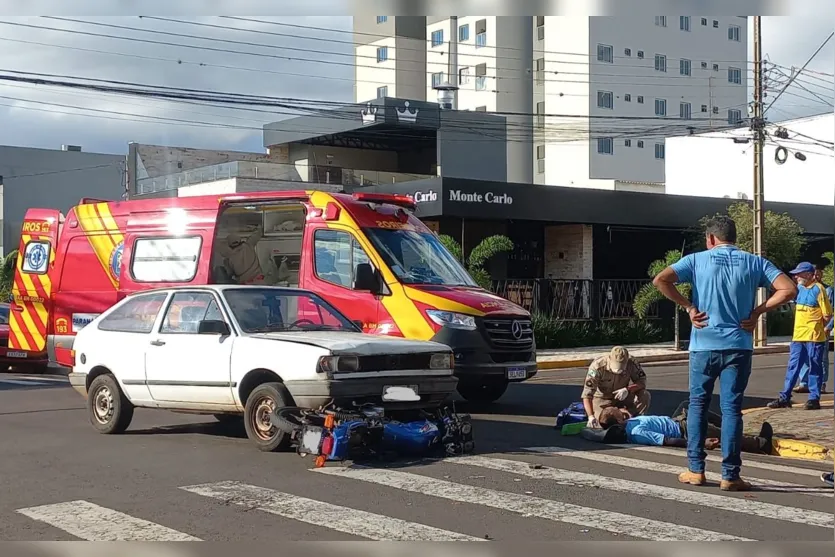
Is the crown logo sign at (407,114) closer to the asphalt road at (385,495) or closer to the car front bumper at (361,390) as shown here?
the asphalt road at (385,495)

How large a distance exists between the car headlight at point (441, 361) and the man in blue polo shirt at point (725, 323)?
2.65 meters

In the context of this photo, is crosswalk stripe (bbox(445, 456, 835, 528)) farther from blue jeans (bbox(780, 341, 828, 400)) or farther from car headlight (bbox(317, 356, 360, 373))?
blue jeans (bbox(780, 341, 828, 400))

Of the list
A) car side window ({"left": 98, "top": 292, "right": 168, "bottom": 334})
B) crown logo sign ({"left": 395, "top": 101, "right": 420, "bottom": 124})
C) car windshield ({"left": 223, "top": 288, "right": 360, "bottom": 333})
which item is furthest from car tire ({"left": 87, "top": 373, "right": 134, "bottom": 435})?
Answer: crown logo sign ({"left": 395, "top": 101, "right": 420, "bottom": 124})

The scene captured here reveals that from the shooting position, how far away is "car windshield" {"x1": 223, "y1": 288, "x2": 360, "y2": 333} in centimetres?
1022

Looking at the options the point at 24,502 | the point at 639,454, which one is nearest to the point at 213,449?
the point at 24,502

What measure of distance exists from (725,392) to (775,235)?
83.3ft

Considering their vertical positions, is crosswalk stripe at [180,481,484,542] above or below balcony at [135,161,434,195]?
below

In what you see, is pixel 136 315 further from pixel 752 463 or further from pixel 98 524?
pixel 752 463

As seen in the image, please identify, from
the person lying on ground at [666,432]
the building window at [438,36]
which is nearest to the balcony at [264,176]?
the person lying on ground at [666,432]

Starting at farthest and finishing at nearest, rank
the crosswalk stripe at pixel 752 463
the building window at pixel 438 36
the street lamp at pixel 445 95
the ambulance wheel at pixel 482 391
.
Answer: the building window at pixel 438 36 < the street lamp at pixel 445 95 < the ambulance wheel at pixel 482 391 < the crosswalk stripe at pixel 752 463

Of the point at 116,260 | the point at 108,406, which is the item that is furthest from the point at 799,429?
the point at 116,260

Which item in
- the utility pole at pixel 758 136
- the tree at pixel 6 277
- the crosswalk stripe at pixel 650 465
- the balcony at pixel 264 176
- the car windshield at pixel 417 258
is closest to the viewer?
the crosswalk stripe at pixel 650 465

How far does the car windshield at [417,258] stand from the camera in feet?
43.2

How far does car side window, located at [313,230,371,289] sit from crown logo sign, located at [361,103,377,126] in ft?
104
